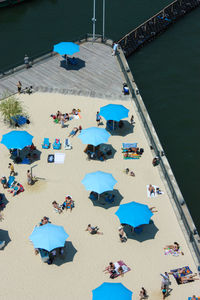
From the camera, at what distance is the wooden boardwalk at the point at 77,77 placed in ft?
153

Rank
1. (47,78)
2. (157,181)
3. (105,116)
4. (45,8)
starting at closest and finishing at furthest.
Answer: (157,181) → (105,116) → (47,78) → (45,8)

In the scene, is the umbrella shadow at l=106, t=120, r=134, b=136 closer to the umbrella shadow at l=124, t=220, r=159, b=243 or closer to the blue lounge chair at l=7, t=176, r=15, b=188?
the blue lounge chair at l=7, t=176, r=15, b=188

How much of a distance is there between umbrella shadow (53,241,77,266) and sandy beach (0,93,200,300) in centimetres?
7

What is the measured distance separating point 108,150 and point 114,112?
4029 millimetres

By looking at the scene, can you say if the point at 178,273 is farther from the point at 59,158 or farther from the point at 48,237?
the point at 59,158

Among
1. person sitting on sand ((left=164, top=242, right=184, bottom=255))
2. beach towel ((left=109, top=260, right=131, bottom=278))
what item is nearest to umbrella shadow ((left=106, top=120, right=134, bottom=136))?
person sitting on sand ((left=164, top=242, right=184, bottom=255))

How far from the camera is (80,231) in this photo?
3244cm

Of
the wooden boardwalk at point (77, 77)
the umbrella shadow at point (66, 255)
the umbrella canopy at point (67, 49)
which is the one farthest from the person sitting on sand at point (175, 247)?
the umbrella canopy at point (67, 49)

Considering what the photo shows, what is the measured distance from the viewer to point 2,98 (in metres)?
45.2

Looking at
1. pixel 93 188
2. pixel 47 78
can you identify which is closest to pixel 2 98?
pixel 47 78

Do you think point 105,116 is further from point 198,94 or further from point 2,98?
point 198,94

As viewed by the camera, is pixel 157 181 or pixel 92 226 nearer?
pixel 92 226

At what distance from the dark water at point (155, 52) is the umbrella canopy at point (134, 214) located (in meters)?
7.86

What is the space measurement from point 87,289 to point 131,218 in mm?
5857
